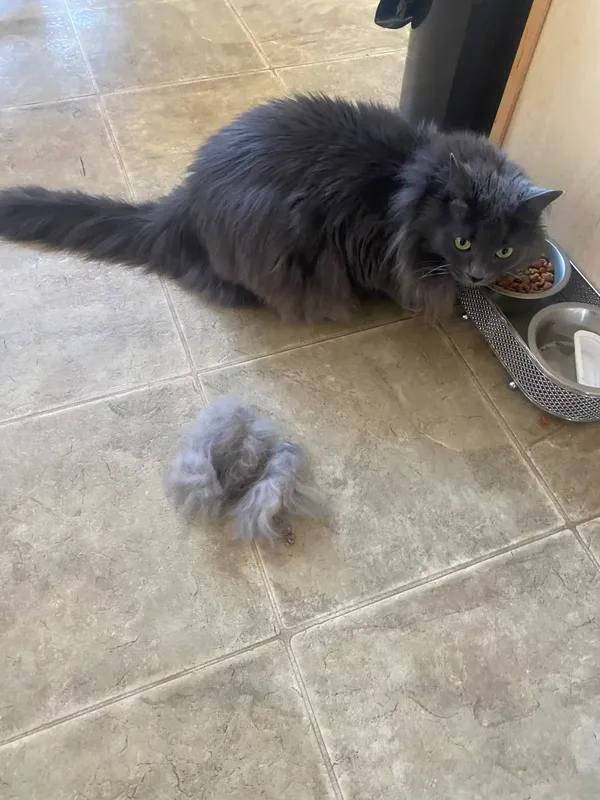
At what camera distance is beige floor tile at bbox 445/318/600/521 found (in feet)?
4.34

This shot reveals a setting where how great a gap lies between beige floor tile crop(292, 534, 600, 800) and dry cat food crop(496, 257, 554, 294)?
0.60m

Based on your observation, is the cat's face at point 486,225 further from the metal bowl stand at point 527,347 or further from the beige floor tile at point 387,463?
the beige floor tile at point 387,463

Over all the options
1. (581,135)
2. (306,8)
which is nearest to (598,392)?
(581,135)

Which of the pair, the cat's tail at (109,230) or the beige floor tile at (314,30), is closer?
the cat's tail at (109,230)

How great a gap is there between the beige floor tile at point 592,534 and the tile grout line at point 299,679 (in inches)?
23.6

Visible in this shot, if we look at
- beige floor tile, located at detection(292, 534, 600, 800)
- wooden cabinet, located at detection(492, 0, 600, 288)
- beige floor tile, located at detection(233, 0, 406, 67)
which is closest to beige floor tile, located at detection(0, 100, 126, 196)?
beige floor tile, located at detection(233, 0, 406, 67)

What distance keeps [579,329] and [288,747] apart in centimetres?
106

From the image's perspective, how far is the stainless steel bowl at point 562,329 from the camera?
4.80 feet

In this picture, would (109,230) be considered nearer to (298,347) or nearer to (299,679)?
(298,347)

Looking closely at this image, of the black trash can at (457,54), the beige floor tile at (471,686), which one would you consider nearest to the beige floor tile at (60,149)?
the black trash can at (457,54)

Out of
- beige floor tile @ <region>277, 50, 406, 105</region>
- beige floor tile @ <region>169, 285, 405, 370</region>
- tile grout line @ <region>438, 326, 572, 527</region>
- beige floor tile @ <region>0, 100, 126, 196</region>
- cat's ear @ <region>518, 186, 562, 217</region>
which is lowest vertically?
beige floor tile @ <region>169, 285, 405, 370</region>

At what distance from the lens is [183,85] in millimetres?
2143

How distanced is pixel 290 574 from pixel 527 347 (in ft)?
2.21

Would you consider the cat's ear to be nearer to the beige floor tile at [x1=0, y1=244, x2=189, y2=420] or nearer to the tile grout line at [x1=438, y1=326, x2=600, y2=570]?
the tile grout line at [x1=438, y1=326, x2=600, y2=570]
